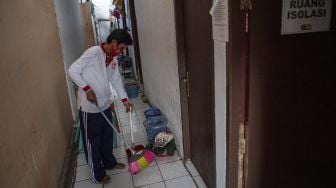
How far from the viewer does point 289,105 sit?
133cm

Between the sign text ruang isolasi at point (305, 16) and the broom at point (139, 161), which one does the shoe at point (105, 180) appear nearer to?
the broom at point (139, 161)

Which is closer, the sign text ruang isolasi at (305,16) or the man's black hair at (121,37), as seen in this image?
the sign text ruang isolasi at (305,16)

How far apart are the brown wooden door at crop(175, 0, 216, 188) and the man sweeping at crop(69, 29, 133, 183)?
52 cm

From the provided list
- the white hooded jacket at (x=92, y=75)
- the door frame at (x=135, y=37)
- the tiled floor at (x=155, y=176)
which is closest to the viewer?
the white hooded jacket at (x=92, y=75)

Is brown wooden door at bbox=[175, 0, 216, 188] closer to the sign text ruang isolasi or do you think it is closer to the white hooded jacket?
the sign text ruang isolasi

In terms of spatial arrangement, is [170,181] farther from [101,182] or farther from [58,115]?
[58,115]

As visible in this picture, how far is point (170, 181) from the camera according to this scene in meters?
2.41

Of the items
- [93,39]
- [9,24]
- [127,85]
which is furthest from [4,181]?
[93,39]

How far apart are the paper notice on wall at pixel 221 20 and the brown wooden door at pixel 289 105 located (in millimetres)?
129

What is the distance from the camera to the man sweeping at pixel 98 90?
2178mm

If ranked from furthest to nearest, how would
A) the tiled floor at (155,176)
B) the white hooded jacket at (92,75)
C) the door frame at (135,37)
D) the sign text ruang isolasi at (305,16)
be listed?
the door frame at (135,37)
the tiled floor at (155,176)
the white hooded jacket at (92,75)
the sign text ruang isolasi at (305,16)

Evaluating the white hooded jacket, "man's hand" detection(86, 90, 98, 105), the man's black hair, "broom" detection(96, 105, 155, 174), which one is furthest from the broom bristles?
the man's black hair

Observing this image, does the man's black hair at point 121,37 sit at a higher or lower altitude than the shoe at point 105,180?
higher

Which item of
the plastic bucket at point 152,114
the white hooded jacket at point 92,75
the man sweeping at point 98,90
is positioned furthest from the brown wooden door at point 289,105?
the plastic bucket at point 152,114
